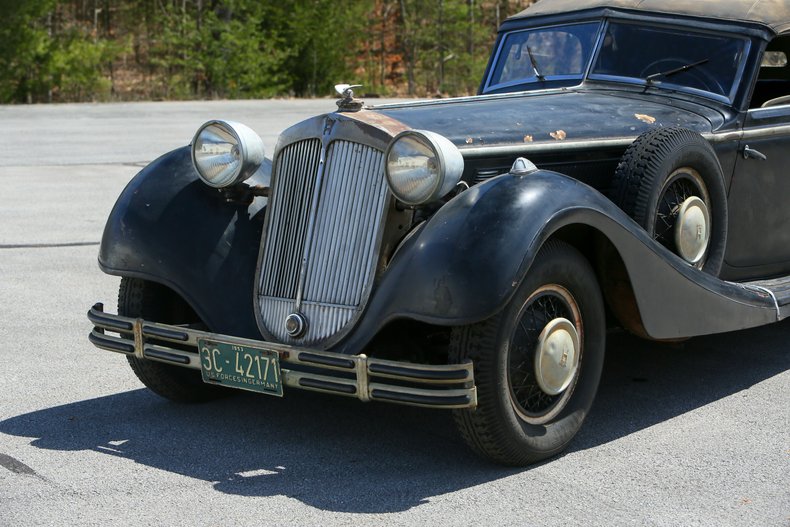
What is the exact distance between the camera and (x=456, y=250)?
12.5 ft

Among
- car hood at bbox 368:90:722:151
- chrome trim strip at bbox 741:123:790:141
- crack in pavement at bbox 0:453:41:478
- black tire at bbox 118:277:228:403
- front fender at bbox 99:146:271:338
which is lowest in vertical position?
crack in pavement at bbox 0:453:41:478

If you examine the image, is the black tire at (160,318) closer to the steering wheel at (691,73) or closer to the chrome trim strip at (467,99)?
the chrome trim strip at (467,99)

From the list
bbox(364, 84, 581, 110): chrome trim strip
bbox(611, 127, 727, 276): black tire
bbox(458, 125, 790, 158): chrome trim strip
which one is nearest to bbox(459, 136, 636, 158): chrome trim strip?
bbox(458, 125, 790, 158): chrome trim strip

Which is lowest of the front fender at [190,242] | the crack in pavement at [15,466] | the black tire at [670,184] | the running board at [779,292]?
the crack in pavement at [15,466]

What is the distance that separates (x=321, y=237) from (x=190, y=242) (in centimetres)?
65

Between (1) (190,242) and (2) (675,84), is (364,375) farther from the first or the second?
(2) (675,84)

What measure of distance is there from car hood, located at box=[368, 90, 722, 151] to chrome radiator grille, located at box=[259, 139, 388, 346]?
34 centimetres

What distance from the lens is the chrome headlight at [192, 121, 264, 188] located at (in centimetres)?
463

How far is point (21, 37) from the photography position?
2703 centimetres

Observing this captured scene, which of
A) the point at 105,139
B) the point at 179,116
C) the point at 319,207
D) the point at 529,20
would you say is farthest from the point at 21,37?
the point at 319,207

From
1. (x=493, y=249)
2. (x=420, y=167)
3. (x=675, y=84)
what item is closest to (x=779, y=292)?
(x=675, y=84)

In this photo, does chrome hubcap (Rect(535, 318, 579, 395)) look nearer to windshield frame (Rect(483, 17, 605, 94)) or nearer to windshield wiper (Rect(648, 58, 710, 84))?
windshield wiper (Rect(648, 58, 710, 84))

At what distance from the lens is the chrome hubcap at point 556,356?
4062mm

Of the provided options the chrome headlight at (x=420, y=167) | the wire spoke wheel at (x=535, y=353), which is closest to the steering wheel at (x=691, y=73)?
the wire spoke wheel at (x=535, y=353)
